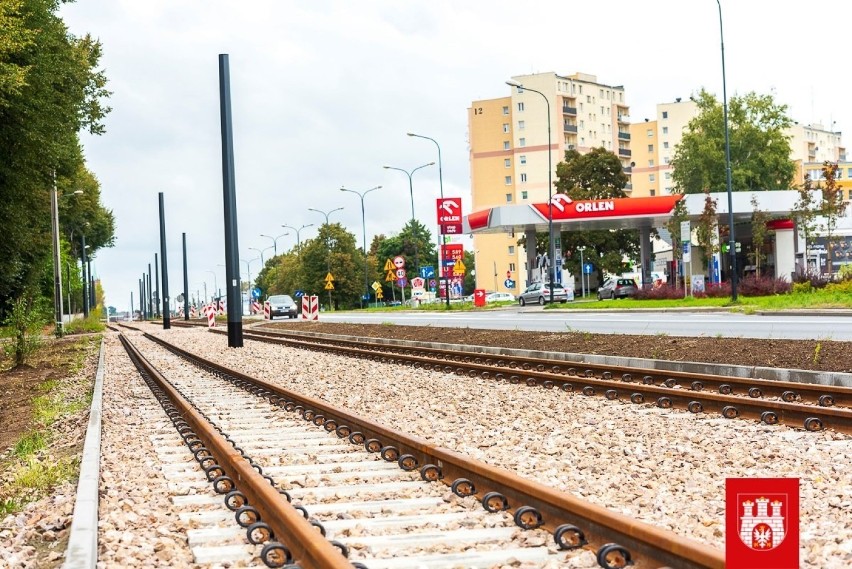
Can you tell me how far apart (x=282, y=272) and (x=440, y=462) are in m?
129

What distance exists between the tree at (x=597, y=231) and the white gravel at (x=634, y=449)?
63207 mm

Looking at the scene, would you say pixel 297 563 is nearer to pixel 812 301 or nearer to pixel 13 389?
pixel 13 389

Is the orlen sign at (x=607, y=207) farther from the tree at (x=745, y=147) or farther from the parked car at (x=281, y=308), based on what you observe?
the tree at (x=745, y=147)

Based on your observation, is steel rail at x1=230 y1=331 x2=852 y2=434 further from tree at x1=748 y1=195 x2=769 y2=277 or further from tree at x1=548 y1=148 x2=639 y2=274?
tree at x1=548 y1=148 x2=639 y2=274

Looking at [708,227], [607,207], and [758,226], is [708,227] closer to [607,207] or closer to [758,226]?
[758,226]

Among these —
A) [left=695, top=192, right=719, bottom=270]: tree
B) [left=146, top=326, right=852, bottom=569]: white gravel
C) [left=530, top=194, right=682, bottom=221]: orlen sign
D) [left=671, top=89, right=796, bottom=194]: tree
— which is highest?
[left=671, top=89, right=796, bottom=194]: tree

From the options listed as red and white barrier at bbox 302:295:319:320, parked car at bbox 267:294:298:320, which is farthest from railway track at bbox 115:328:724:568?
parked car at bbox 267:294:298:320

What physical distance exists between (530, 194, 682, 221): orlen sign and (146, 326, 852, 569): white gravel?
4476cm

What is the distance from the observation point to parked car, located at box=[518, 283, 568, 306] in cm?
5959

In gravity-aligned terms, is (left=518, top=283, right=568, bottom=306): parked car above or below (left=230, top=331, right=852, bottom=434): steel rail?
above

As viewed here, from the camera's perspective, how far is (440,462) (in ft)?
23.9

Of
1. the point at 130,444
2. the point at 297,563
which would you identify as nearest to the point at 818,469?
the point at 297,563

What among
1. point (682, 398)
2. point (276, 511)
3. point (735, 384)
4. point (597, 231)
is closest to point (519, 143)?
point (597, 231)

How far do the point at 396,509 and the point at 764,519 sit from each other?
3452 millimetres
